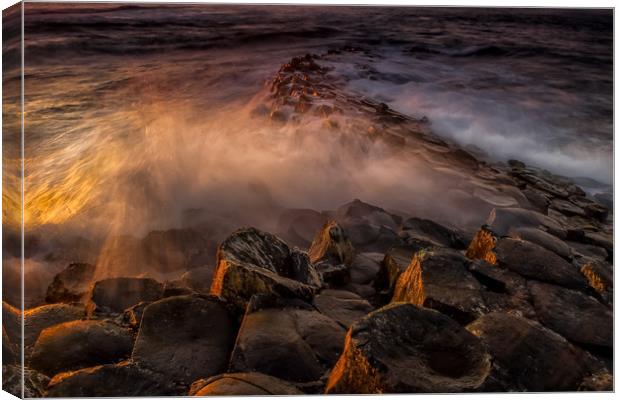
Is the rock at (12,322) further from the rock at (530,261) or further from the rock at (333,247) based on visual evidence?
the rock at (530,261)

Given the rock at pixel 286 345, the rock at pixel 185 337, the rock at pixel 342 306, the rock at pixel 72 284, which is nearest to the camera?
the rock at pixel 286 345

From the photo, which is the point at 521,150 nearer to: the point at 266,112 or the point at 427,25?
the point at 427,25

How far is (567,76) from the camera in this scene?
375 centimetres

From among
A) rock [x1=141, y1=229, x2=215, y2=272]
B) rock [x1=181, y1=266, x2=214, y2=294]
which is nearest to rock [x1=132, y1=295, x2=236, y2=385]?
rock [x1=181, y1=266, x2=214, y2=294]

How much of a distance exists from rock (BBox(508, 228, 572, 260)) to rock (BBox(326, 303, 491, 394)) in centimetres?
110

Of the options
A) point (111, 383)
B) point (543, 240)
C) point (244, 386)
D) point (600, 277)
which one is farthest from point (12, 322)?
point (600, 277)

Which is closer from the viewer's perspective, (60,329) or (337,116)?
Answer: (60,329)

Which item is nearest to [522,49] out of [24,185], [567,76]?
[567,76]

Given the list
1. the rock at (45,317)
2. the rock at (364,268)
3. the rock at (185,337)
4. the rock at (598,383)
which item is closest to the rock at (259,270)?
the rock at (185,337)

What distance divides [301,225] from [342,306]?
2.03 ft

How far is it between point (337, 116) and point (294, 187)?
511 mm

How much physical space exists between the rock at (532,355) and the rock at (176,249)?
161 centimetres

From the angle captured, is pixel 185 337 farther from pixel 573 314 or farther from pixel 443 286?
pixel 573 314

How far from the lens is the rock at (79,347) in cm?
308
